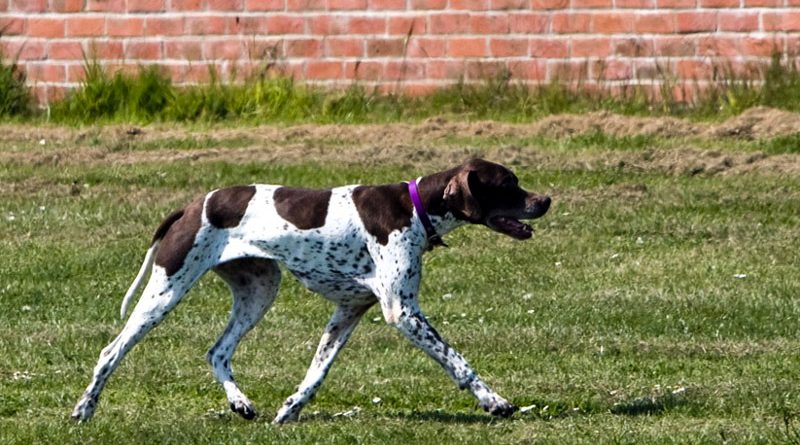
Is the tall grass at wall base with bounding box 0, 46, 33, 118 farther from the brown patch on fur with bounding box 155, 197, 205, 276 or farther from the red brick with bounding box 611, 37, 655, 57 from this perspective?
the brown patch on fur with bounding box 155, 197, 205, 276

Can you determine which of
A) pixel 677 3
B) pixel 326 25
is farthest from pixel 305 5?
pixel 677 3

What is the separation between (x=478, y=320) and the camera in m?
10.7

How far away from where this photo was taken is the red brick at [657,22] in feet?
55.7

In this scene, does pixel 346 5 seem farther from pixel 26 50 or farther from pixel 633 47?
pixel 26 50

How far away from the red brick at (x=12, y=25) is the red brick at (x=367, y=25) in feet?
10.9

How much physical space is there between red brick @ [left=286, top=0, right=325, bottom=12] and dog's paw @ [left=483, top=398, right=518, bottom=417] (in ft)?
33.8

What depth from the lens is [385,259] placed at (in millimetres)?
8055

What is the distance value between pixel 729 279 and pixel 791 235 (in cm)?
144

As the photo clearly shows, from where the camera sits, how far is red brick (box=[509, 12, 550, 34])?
1730cm

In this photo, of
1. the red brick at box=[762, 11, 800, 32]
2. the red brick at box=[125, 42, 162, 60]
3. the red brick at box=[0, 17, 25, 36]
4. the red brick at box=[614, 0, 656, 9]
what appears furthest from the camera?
the red brick at box=[0, 17, 25, 36]

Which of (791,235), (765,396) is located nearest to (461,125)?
(791,235)

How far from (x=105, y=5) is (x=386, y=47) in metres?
2.87

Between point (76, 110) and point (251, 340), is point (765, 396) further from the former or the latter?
point (76, 110)

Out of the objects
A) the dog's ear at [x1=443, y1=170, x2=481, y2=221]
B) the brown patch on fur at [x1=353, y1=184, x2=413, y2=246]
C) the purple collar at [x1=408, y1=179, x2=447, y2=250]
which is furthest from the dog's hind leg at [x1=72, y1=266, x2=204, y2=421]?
the dog's ear at [x1=443, y1=170, x2=481, y2=221]
